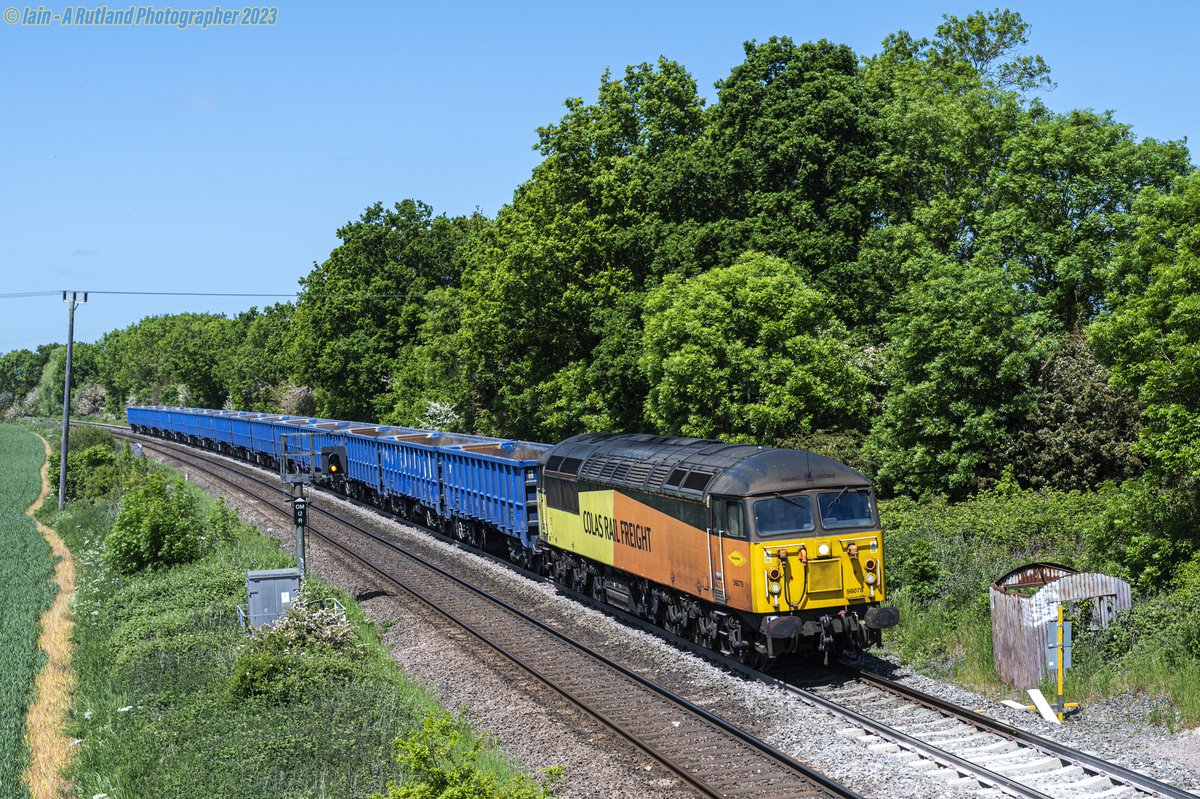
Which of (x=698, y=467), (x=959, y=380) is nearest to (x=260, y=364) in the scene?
(x=959, y=380)

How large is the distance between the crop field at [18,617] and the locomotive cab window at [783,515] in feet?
35.4

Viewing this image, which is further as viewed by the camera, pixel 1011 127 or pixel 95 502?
pixel 95 502

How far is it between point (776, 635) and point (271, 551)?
57.5 ft

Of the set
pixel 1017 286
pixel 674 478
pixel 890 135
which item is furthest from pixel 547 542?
pixel 890 135

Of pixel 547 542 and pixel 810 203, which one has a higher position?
pixel 810 203

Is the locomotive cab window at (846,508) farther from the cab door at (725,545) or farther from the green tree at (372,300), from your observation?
the green tree at (372,300)

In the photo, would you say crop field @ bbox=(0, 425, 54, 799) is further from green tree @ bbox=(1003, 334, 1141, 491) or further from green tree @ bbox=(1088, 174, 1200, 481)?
green tree @ bbox=(1003, 334, 1141, 491)

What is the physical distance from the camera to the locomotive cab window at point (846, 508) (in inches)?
672

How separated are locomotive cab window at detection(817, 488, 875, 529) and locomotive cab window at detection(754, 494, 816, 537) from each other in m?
Result: 0.25

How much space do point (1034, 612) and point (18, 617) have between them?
74.6 feet

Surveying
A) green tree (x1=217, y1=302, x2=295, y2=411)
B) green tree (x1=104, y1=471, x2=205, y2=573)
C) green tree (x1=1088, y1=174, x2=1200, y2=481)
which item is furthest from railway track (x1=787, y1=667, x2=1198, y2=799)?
green tree (x1=217, y1=302, x2=295, y2=411)

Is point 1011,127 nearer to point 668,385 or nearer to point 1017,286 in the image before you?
point 1017,286

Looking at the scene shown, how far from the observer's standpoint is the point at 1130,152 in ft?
104

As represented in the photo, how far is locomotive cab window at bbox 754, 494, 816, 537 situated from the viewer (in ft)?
55.0
